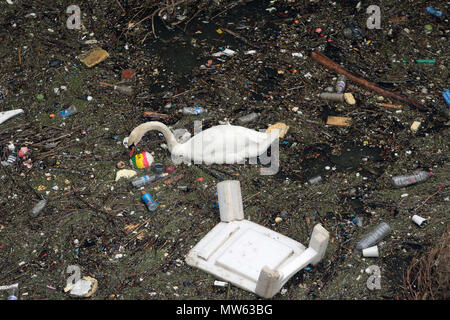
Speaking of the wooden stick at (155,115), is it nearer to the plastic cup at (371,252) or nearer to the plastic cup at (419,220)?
the plastic cup at (371,252)

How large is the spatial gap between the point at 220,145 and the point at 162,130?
2.08 ft

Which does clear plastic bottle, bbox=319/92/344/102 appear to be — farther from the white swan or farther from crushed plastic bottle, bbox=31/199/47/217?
crushed plastic bottle, bbox=31/199/47/217

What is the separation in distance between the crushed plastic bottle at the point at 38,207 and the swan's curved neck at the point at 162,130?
49.0 inches

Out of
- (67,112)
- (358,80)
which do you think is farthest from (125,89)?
(358,80)

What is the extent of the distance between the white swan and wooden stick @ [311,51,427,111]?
1569mm

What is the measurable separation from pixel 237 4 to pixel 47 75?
2.90 metres

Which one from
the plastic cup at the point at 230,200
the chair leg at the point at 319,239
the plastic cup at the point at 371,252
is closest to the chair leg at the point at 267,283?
the chair leg at the point at 319,239

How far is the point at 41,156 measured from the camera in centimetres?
563

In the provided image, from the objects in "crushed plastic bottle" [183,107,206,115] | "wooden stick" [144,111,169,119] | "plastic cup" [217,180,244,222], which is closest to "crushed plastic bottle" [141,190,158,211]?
"plastic cup" [217,180,244,222]

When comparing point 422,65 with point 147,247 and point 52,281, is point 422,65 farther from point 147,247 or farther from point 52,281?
point 52,281

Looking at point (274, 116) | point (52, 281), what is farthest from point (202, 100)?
point (52, 281)

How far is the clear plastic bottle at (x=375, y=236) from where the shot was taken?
184 inches

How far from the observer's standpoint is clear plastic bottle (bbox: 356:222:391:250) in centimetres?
468
